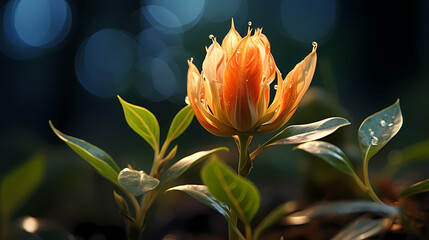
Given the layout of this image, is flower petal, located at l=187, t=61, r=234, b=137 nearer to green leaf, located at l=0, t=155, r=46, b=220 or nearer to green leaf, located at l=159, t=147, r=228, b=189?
green leaf, located at l=159, t=147, r=228, b=189

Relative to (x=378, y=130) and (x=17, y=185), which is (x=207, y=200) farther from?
A: (x=17, y=185)

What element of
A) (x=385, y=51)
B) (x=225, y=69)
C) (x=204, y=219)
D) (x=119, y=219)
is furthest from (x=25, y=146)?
(x=385, y=51)

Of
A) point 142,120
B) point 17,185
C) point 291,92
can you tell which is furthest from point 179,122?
point 17,185

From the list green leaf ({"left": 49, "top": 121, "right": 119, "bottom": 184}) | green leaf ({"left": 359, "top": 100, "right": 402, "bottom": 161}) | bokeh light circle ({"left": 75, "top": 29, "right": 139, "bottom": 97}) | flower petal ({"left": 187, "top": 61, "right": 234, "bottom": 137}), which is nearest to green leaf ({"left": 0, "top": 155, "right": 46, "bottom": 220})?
green leaf ({"left": 49, "top": 121, "right": 119, "bottom": 184})

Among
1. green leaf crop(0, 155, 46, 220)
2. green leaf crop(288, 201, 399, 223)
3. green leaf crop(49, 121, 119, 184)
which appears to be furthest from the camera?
green leaf crop(0, 155, 46, 220)

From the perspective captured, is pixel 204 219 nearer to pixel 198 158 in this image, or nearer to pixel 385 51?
pixel 198 158

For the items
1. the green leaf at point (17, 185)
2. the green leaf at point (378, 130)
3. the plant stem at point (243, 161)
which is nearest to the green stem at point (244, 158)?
the plant stem at point (243, 161)
